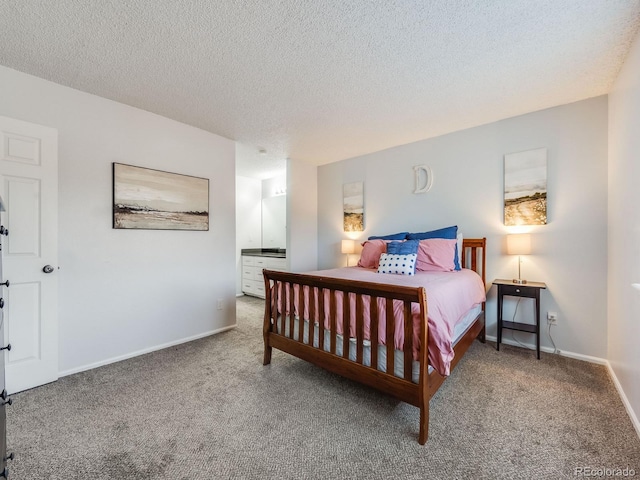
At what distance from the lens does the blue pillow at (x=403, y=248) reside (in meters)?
2.89

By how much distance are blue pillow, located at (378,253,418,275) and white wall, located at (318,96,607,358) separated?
931 mm

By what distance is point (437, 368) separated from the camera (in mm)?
1499

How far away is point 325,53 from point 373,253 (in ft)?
7.02

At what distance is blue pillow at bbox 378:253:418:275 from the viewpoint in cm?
268

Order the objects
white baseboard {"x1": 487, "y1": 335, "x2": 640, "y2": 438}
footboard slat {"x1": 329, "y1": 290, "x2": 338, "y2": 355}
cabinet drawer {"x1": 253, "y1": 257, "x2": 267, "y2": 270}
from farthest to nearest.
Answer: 1. cabinet drawer {"x1": 253, "y1": 257, "x2": 267, "y2": 270}
2. footboard slat {"x1": 329, "y1": 290, "x2": 338, "y2": 355}
3. white baseboard {"x1": 487, "y1": 335, "x2": 640, "y2": 438}

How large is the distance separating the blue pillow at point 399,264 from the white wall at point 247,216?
11.6 feet

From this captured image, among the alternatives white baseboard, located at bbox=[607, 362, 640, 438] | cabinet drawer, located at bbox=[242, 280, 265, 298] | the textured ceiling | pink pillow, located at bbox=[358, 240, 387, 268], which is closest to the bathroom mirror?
cabinet drawer, located at bbox=[242, 280, 265, 298]

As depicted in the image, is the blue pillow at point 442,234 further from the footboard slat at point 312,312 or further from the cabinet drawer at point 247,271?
the cabinet drawer at point 247,271

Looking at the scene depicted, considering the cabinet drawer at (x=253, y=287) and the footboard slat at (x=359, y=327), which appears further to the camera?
the cabinet drawer at (x=253, y=287)

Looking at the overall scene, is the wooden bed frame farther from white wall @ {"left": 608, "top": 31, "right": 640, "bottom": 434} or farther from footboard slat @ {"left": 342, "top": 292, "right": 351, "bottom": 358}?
white wall @ {"left": 608, "top": 31, "right": 640, "bottom": 434}

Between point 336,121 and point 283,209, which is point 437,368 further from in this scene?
point 283,209

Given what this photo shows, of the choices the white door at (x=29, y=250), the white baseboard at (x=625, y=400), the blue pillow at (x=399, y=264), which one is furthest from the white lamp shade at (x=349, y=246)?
the white door at (x=29, y=250)

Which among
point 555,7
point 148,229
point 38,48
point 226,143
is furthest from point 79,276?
point 555,7

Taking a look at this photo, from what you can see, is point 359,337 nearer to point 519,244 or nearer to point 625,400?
point 625,400
